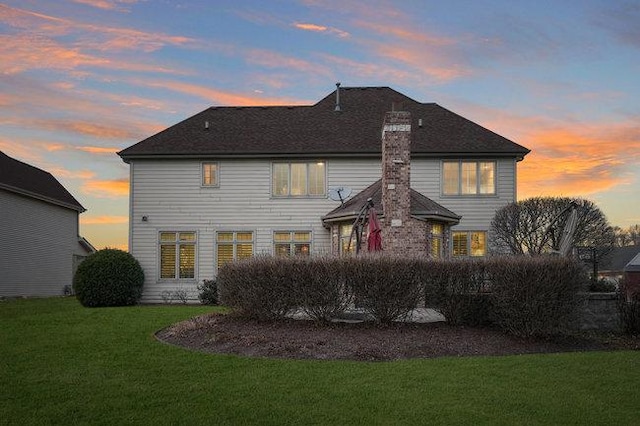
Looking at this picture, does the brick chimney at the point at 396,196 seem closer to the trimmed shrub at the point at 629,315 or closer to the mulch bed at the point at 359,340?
the mulch bed at the point at 359,340

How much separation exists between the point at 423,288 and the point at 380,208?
6.87 m

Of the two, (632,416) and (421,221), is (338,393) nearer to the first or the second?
(632,416)

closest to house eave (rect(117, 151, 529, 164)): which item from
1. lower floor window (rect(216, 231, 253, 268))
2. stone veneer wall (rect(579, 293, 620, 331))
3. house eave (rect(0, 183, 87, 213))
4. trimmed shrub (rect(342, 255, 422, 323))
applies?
lower floor window (rect(216, 231, 253, 268))

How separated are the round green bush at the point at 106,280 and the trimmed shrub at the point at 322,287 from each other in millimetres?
11762

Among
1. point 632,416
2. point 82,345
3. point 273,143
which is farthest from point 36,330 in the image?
point 273,143

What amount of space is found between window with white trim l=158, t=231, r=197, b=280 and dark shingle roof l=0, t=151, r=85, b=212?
10128 millimetres

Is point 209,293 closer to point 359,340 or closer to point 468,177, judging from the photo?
point 468,177

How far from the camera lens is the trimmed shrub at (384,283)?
39.3ft

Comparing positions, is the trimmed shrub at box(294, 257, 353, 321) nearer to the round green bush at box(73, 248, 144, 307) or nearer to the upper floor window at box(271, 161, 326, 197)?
the round green bush at box(73, 248, 144, 307)

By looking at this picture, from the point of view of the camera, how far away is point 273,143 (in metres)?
24.7

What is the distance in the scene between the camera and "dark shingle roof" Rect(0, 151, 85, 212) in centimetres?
3153

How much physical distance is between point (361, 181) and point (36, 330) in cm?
1348

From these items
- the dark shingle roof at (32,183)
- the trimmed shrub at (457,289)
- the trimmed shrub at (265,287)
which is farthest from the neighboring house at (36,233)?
the trimmed shrub at (457,289)

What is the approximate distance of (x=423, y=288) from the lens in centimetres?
1220
